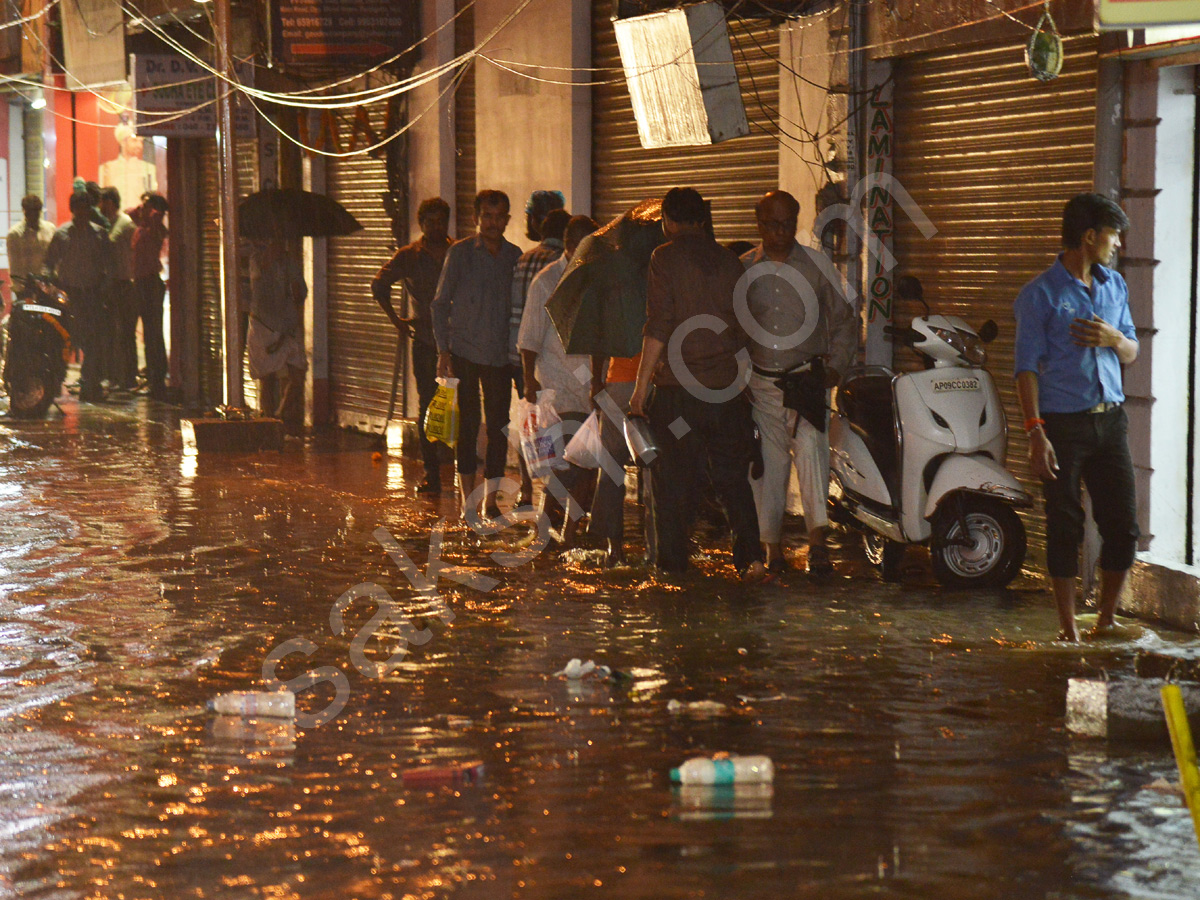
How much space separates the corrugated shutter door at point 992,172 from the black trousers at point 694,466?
1520 millimetres

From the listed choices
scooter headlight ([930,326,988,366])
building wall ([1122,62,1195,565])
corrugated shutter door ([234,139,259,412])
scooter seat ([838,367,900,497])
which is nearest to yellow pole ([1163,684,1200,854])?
building wall ([1122,62,1195,565])

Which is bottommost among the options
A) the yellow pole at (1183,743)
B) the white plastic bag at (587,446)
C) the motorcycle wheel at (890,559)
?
the motorcycle wheel at (890,559)

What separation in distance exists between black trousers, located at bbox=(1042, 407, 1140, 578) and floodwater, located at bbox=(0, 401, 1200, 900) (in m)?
0.41

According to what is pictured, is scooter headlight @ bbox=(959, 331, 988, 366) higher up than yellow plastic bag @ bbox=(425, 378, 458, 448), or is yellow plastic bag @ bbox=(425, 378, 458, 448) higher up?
scooter headlight @ bbox=(959, 331, 988, 366)

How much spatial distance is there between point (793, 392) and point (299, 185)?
10948 mm

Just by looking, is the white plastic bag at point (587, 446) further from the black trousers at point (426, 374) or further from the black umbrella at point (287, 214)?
the black umbrella at point (287, 214)

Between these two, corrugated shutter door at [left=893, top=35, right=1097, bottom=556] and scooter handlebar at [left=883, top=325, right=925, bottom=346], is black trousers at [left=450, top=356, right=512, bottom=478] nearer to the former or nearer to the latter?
corrugated shutter door at [left=893, top=35, right=1097, bottom=556]

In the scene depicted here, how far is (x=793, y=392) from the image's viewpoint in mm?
8789

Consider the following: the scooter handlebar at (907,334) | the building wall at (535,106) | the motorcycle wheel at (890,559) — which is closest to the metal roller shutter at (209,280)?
the building wall at (535,106)

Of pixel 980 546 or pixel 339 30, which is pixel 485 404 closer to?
pixel 980 546

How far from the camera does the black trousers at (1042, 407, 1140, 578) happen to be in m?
7.05

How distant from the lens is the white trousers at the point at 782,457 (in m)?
8.95

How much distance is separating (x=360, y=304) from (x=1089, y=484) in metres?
11.3

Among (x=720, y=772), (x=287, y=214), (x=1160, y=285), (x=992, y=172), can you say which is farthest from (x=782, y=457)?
(x=287, y=214)
